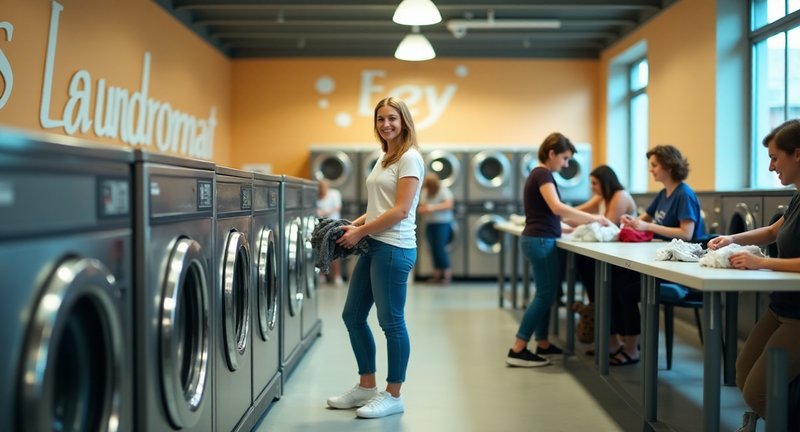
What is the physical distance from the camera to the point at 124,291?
1.83 meters

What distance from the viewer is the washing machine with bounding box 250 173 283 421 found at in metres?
3.35

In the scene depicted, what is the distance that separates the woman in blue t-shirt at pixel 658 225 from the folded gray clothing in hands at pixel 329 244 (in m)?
1.78

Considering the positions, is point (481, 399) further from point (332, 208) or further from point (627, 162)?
point (627, 162)

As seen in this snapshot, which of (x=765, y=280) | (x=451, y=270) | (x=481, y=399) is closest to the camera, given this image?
(x=765, y=280)

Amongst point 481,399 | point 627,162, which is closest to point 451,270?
point 627,162

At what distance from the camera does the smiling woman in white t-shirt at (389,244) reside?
10.6ft

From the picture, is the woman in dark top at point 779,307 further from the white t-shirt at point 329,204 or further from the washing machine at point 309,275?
the white t-shirt at point 329,204

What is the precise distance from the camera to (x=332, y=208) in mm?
8539

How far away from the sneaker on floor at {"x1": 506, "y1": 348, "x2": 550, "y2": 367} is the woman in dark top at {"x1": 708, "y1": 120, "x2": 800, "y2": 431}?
1773 millimetres

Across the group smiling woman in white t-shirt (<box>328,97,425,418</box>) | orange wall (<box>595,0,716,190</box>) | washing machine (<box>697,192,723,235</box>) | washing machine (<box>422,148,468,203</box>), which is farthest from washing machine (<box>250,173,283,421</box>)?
washing machine (<box>422,148,468,203</box>)

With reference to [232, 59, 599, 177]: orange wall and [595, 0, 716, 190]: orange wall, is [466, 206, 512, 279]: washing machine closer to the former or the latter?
[232, 59, 599, 177]: orange wall

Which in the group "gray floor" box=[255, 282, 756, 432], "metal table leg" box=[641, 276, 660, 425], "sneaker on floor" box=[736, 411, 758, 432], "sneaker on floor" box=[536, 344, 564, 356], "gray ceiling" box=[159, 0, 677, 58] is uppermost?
"gray ceiling" box=[159, 0, 677, 58]

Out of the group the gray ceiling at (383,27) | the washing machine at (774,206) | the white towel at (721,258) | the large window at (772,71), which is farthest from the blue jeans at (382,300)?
the gray ceiling at (383,27)

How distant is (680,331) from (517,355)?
185 cm
